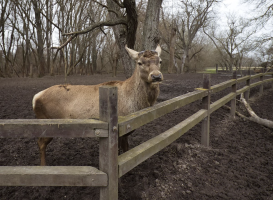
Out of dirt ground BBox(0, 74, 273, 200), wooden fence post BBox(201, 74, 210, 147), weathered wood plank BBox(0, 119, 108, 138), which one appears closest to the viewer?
weathered wood plank BBox(0, 119, 108, 138)

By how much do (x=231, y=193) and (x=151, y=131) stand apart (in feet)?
9.26

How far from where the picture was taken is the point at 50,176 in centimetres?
183

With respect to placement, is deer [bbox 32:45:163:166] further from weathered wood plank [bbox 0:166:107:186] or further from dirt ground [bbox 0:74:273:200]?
weathered wood plank [bbox 0:166:107:186]

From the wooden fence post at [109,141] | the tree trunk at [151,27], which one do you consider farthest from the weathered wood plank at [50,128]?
the tree trunk at [151,27]

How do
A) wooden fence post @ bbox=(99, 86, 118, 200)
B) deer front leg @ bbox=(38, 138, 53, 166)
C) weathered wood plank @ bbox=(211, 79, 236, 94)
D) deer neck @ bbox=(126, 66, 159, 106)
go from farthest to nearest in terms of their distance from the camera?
1. weathered wood plank @ bbox=(211, 79, 236, 94)
2. deer front leg @ bbox=(38, 138, 53, 166)
3. deer neck @ bbox=(126, 66, 159, 106)
4. wooden fence post @ bbox=(99, 86, 118, 200)

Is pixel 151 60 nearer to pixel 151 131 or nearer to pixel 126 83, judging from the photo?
pixel 126 83

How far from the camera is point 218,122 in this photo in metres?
6.36

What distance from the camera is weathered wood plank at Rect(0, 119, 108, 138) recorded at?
5.60ft

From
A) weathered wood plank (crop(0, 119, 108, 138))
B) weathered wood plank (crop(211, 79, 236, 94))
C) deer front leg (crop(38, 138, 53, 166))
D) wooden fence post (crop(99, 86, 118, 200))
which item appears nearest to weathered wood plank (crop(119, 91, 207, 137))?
wooden fence post (crop(99, 86, 118, 200))

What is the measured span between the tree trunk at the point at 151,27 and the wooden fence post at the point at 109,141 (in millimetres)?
5897

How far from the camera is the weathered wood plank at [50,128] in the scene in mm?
1706

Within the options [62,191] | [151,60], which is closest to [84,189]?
[62,191]

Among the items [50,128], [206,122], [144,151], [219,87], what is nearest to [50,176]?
[50,128]

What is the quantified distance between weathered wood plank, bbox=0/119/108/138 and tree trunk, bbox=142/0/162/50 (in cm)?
Answer: 600
